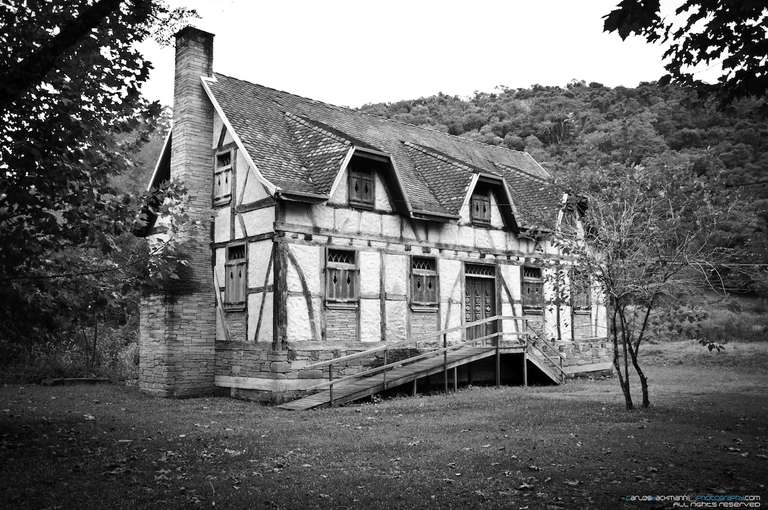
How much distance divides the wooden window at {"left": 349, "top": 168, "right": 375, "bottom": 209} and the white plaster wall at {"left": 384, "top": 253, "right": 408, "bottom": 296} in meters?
1.56

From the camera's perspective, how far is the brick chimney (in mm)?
17328

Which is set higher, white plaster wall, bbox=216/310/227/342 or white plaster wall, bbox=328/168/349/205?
white plaster wall, bbox=328/168/349/205

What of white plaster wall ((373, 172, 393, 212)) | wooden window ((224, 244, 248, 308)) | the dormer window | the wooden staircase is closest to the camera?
the wooden staircase

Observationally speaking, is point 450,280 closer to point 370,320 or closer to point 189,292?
point 370,320

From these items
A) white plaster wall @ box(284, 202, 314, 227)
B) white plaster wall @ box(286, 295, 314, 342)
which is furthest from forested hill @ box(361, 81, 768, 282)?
white plaster wall @ box(286, 295, 314, 342)

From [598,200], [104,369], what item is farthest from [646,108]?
[104,369]

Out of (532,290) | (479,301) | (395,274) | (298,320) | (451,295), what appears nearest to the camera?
(298,320)

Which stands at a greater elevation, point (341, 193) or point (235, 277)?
point (341, 193)

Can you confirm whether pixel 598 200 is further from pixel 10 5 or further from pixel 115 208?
pixel 10 5

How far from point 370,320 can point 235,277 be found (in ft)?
12.3

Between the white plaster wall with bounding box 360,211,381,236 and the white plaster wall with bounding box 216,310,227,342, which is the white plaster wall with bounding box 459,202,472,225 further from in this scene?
the white plaster wall with bounding box 216,310,227,342

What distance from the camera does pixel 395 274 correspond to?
1862 centimetres

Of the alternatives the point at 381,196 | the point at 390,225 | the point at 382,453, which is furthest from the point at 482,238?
the point at 382,453

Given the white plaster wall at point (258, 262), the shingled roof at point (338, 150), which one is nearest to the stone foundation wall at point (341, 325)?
the white plaster wall at point (258, 262)
